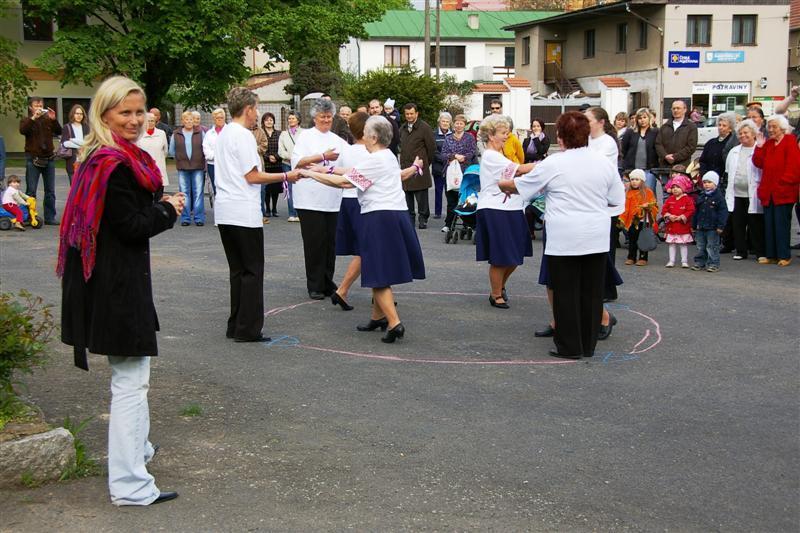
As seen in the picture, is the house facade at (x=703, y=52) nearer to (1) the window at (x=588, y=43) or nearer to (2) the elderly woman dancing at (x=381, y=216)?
(1) the window at (x=588, y=43)

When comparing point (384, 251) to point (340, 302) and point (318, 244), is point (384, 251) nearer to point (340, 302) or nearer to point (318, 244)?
point (340, 302)

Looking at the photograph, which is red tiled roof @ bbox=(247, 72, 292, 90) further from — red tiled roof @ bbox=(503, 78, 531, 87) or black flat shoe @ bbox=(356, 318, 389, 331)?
black flat shoe @ bbox=(356, 318, 389, 331)

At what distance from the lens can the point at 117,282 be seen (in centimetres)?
479

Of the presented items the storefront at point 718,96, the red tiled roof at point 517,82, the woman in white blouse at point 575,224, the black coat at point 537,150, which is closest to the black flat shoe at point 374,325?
the woman in white blouse at point 575,224

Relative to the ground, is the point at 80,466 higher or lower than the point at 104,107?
lower

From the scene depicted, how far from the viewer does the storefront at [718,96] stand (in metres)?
54.3

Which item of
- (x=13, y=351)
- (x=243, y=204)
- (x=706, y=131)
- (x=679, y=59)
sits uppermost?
(x=679, y=59)

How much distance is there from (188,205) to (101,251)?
13358mm

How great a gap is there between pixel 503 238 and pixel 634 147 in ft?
21.7

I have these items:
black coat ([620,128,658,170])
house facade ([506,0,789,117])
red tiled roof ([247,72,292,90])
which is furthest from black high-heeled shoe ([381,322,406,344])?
red tiled roof ([247,72,292,90])

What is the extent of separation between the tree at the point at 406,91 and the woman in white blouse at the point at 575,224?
26689 millimetres

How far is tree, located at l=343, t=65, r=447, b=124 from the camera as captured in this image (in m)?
34.7

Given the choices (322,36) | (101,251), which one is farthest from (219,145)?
(322,36)

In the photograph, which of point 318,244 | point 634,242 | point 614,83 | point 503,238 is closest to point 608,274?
point 503,238
